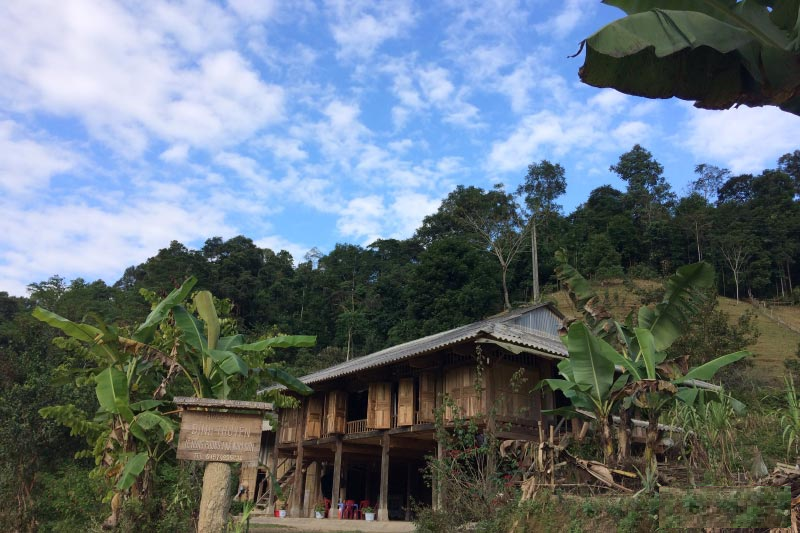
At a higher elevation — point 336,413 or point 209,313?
point 209,313

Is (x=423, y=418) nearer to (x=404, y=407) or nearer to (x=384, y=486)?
(x=404, y=407)

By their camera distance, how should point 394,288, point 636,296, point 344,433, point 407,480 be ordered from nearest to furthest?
point 344,433 → point 407,480 → point 636,296 → point 394,288

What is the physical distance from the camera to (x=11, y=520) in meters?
10.5

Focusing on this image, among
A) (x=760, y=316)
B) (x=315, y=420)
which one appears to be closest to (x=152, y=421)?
(x=315, y=420)

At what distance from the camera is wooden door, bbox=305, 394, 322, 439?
61.6ft

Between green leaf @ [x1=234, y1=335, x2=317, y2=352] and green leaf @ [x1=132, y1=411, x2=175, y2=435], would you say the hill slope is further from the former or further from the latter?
green leaf @ [x1=132, y1=411, x2=175, y2=435]

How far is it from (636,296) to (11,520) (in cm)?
3655

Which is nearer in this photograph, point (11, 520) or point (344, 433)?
point (11, 520)

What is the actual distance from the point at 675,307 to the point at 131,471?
759 centimetres

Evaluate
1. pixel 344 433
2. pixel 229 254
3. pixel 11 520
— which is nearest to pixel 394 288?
pixel 229 254

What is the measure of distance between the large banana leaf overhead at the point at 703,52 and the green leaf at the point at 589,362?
4.08 m

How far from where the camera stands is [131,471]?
290 inches

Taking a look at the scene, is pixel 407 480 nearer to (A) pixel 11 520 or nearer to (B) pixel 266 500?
(B) pixel 266 500

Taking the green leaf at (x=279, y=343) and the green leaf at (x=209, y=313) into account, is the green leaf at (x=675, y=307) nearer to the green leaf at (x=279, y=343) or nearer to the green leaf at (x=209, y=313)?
the green leaf at (x=279, y=343)
